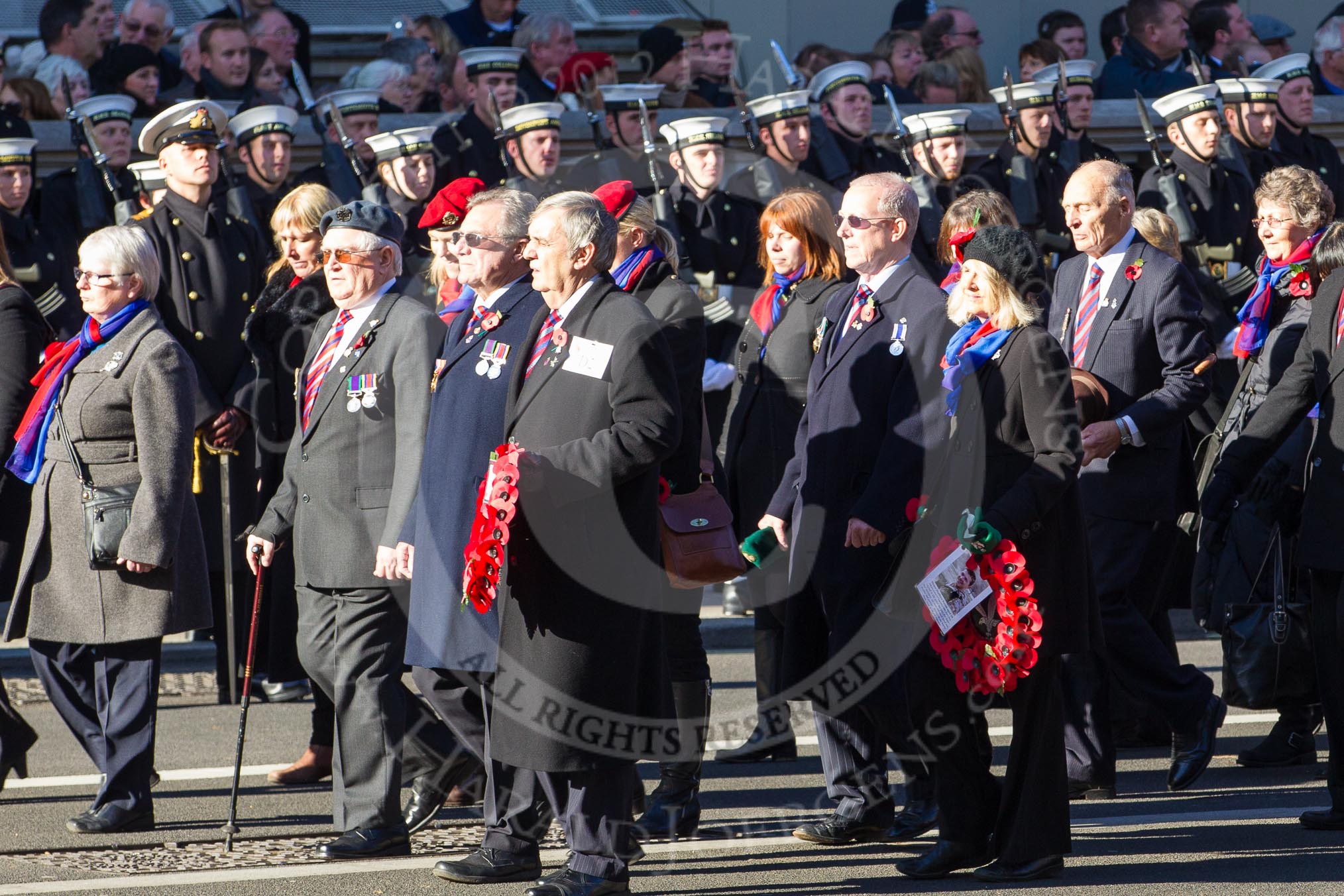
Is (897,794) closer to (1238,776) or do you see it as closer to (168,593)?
(1238,776)

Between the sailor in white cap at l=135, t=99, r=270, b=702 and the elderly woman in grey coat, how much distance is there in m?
2.15

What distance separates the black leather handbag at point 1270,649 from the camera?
668 cm

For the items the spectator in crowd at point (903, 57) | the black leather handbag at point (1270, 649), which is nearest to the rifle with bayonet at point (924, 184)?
the spectator in crowd at point (903, 57)

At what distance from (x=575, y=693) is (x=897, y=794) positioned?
1.76 metres

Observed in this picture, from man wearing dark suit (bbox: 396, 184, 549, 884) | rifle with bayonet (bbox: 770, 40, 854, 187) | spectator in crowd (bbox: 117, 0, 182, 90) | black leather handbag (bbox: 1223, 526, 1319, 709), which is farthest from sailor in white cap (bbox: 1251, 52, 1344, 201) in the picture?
man wearing dark suit (bbox: 396, 184, 549, 884)

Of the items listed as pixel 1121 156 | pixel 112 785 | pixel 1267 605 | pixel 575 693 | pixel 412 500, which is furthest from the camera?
pixel 1121 156

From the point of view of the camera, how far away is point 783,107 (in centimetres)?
1115

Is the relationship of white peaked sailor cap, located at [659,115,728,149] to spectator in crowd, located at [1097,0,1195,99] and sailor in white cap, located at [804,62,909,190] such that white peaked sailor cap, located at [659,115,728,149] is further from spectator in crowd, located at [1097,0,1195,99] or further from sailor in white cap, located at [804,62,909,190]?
spectator in crowd, located at [1097,0,1195,99]

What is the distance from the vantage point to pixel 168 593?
6.38m

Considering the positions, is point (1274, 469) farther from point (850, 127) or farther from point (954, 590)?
point (850, 127)

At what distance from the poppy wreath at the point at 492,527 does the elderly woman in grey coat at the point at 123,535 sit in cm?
159

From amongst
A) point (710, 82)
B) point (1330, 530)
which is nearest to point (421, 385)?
point (1330, 530)

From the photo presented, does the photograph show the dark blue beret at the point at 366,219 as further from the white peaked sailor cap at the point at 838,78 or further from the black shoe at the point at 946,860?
the white peaked sailor cap at the point at 838,78

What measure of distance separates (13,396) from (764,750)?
284 centimetres
